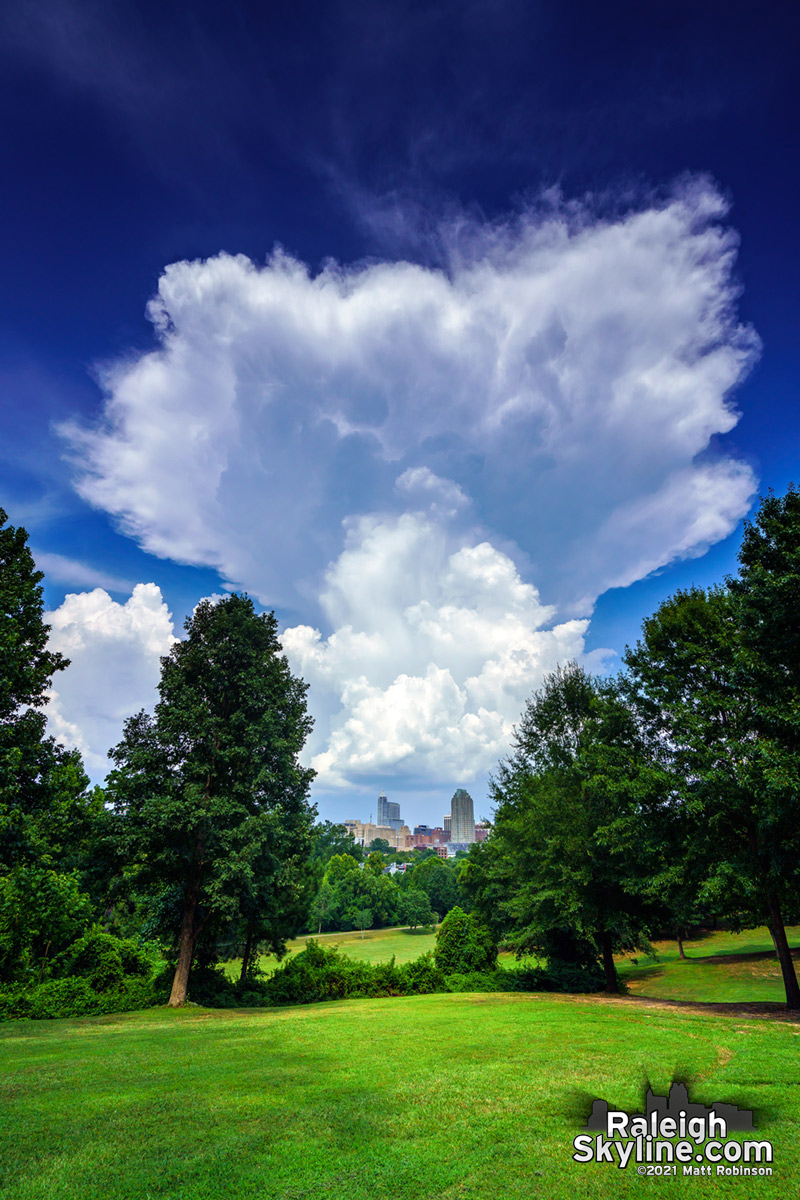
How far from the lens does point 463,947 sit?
29.4 meters

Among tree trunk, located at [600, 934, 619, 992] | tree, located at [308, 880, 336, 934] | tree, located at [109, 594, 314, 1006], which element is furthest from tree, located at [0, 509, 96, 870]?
tree, located at [308, 880, 336, 934]

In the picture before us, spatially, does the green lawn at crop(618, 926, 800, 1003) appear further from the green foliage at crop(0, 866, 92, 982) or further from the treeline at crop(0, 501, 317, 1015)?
the green foliage at crop(0, 866, 92, 982)

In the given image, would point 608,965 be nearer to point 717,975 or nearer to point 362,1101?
point 717,975

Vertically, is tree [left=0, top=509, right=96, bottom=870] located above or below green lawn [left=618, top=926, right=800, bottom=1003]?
above

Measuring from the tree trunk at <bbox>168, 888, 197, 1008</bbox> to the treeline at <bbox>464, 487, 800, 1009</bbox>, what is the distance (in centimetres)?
1450

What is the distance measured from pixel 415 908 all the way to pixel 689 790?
90213 mm

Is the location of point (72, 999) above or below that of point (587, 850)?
below

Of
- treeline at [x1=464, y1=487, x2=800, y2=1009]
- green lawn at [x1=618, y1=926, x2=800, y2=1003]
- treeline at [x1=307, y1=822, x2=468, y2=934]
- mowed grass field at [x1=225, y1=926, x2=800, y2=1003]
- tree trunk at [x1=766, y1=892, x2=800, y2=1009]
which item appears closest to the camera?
treeline at [x1=464, y1=487, x2=800, y2=1009]

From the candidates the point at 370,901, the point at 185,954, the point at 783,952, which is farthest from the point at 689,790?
the point at 370,901

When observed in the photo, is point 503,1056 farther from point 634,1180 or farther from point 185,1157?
point 185,1157

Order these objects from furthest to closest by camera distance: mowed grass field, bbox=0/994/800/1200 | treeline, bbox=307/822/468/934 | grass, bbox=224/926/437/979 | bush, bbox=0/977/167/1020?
treeline, bbox=307/822/468/934, grass, bbox=224/926/437/979, bush, bbox=0/977/167/1020, mowed grass field, bbox=0/994/800/1200

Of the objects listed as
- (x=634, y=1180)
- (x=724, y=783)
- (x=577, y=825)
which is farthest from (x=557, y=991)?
(x=634, y=1180)

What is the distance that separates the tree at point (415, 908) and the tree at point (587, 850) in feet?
244

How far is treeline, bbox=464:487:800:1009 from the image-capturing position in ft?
56.8
